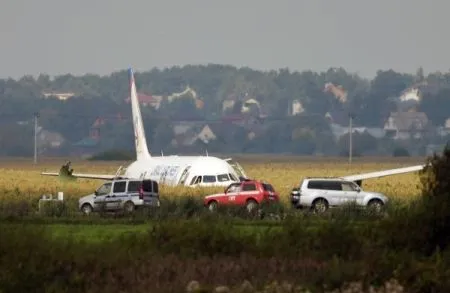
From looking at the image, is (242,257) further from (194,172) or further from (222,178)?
(194,172)

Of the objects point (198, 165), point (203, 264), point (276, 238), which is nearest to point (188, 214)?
point (276, 238)

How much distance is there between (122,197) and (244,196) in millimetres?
5400

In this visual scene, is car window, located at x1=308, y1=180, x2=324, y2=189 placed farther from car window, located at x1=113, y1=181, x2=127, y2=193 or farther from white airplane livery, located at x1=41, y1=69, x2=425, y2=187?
white airplane livery, located at x1=41, y1=69, x2=425, y2=187

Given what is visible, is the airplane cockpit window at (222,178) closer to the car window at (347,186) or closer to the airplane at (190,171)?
the airplane at (190,171)

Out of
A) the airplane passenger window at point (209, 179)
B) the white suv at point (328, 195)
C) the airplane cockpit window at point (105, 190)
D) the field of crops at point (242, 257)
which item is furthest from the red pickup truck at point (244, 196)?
the field of crops at point (242, 257)

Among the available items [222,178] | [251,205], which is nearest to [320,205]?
[251,205]

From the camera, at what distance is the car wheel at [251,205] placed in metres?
62.1

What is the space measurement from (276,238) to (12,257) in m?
7.92

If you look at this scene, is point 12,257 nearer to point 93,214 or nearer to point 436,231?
point 436,231

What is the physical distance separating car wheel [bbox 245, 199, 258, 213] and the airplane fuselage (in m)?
12.9

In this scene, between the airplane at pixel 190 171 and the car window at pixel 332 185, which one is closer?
the car window at pixel 332 185

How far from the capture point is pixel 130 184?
65.9m

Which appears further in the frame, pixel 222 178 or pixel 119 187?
pixel 222 178

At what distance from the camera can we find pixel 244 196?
6756 centimetres
